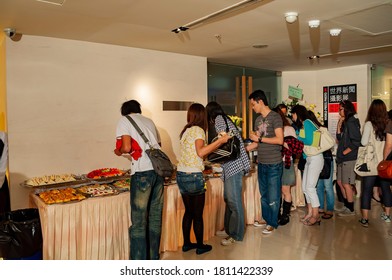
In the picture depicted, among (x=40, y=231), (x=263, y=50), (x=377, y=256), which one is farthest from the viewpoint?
(x=263, y=50)

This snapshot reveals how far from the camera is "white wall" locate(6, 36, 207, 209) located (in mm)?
3379

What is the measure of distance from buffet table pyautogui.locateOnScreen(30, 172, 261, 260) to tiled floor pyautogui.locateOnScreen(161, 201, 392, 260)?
0.93ft

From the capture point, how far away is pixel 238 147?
9.78ft

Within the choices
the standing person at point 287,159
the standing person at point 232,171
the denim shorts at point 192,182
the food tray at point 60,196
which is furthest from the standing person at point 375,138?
the food tray at point 60,196

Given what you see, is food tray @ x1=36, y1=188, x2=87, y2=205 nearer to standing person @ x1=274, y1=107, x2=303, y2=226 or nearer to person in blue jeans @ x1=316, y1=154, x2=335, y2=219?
standing person @ x1=274, y1=107, x2=303, y2=226

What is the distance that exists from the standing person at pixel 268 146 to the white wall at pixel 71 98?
1604mm

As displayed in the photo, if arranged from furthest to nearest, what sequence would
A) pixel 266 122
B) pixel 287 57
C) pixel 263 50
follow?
pixel 287 57 < pixel 263 50 < pixel 266 122

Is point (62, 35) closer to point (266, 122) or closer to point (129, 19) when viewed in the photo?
point (129, 19)

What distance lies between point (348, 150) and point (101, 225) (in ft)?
10.0

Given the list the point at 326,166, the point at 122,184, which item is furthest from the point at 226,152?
the point at 326,166

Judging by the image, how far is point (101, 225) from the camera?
2.75 meters

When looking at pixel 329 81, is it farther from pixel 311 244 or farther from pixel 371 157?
pixel 311 244

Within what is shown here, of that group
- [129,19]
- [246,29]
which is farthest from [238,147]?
[129,19]
